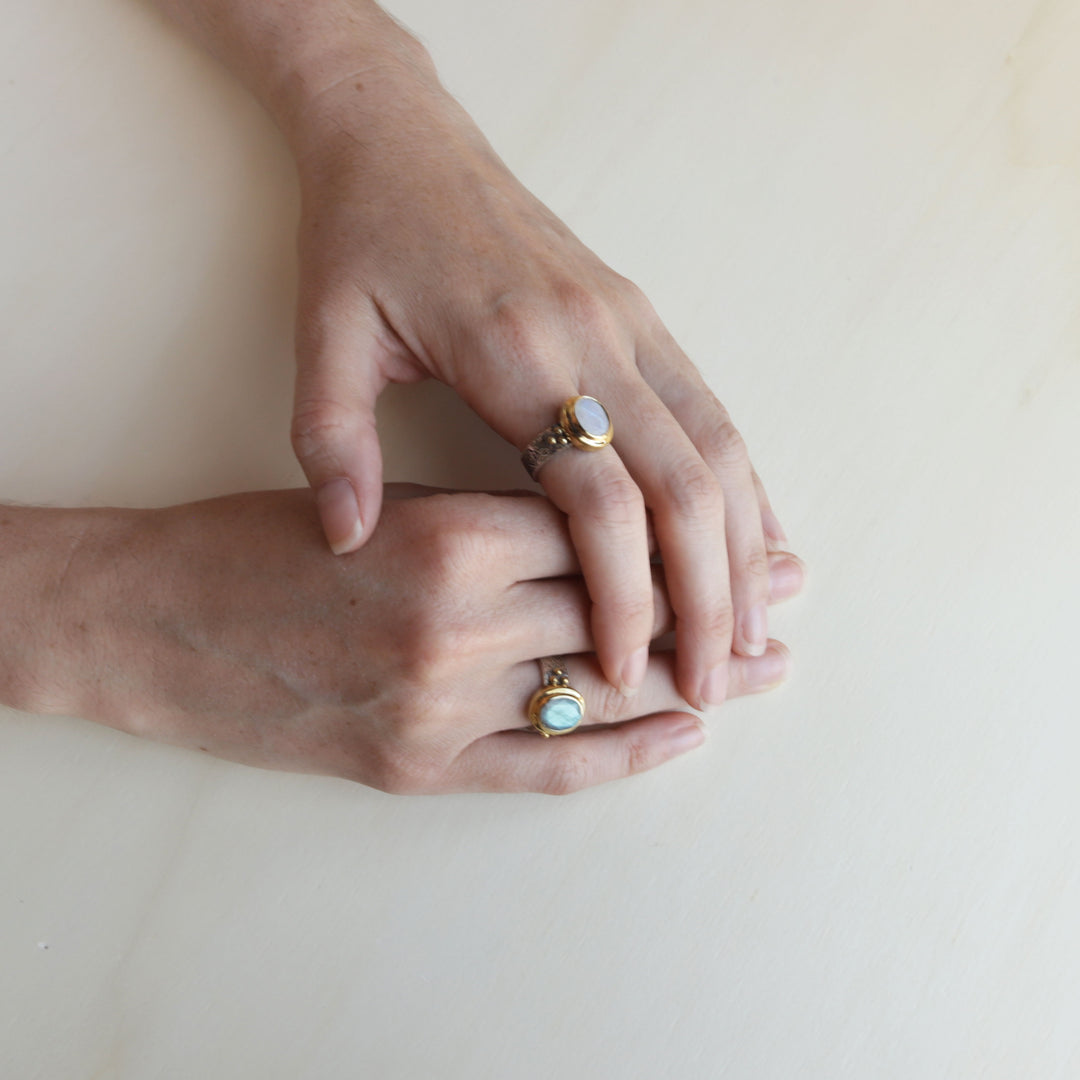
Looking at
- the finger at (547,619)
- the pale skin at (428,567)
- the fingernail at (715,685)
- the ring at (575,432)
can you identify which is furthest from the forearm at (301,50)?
the fingernail at (715,685)

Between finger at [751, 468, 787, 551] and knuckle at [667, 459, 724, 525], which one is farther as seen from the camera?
finger at [751, 468, 787, 551]

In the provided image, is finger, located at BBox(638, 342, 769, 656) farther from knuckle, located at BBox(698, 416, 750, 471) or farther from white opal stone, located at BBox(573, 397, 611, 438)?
white opal stone, located at BBox(573, 397, 611, 438)

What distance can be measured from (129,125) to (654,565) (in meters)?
0.66

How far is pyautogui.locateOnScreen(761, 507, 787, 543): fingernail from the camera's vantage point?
773mm

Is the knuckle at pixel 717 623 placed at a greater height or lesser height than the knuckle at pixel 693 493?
lesser

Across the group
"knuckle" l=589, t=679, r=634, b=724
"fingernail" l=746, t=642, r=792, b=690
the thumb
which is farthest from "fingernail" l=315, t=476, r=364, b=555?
"fingernail" l=746, t=642, r=792, b=690

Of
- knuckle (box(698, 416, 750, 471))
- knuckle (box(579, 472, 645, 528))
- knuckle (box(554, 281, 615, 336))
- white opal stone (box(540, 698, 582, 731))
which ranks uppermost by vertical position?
knuckle (box(554, 281, 615, 336))

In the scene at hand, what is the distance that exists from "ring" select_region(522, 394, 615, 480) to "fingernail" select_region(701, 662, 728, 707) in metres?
0.21

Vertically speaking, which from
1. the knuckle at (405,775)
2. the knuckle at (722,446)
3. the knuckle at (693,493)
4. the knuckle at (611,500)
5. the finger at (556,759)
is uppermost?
the knuckle at (722,446)

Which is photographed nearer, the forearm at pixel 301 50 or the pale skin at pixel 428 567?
the pale skin at pixel 428 567

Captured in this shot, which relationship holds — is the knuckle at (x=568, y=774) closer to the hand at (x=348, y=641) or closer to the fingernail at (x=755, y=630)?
the hand at (x=348, y=641)

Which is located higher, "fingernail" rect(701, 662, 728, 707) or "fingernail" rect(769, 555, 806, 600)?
"fingernail" rect(769, 555, 806, 600)

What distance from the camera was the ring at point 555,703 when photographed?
2.21 ft

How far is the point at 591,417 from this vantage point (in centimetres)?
65
